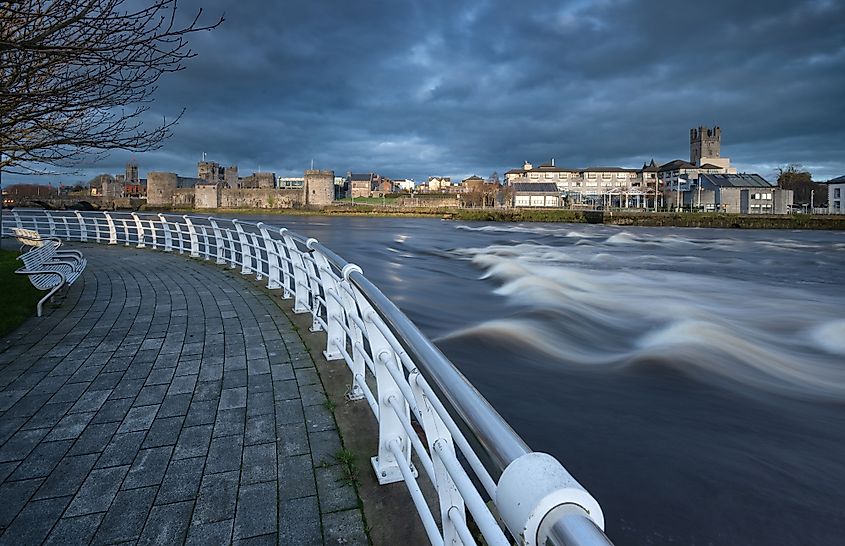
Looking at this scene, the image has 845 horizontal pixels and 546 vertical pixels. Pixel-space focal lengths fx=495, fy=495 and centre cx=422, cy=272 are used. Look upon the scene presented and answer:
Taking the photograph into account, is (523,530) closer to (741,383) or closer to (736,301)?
(741,383)

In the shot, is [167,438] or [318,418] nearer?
[167,438]

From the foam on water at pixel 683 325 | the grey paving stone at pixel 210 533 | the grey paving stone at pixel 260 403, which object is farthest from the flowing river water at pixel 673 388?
the grey paving stone at pixel 210 533

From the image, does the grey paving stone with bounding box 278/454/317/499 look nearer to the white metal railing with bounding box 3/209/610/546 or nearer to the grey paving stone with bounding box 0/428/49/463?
the white metal railing with bounding box 3/209/610/546

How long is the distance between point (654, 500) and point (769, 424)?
248 centimetres

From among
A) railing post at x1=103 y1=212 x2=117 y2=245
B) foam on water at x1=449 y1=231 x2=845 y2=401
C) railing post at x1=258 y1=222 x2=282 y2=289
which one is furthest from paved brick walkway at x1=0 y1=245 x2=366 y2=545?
railing post at x1=103 y1=212 x2=117 y2=245

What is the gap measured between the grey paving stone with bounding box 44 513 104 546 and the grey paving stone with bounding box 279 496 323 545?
32.4 inches

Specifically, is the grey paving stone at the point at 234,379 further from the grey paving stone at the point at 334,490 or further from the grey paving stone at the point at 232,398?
the grey paving stone at the point at 334,490

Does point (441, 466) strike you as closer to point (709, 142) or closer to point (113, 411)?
point (113, 411)

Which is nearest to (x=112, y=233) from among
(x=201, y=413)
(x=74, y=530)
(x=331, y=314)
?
(x=331, y=314)

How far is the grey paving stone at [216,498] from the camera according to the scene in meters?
2.34

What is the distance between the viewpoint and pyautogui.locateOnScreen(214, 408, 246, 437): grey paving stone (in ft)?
10.4

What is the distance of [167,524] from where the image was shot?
7.48ft

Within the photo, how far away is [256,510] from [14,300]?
6315mm

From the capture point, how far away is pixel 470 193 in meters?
98.7
